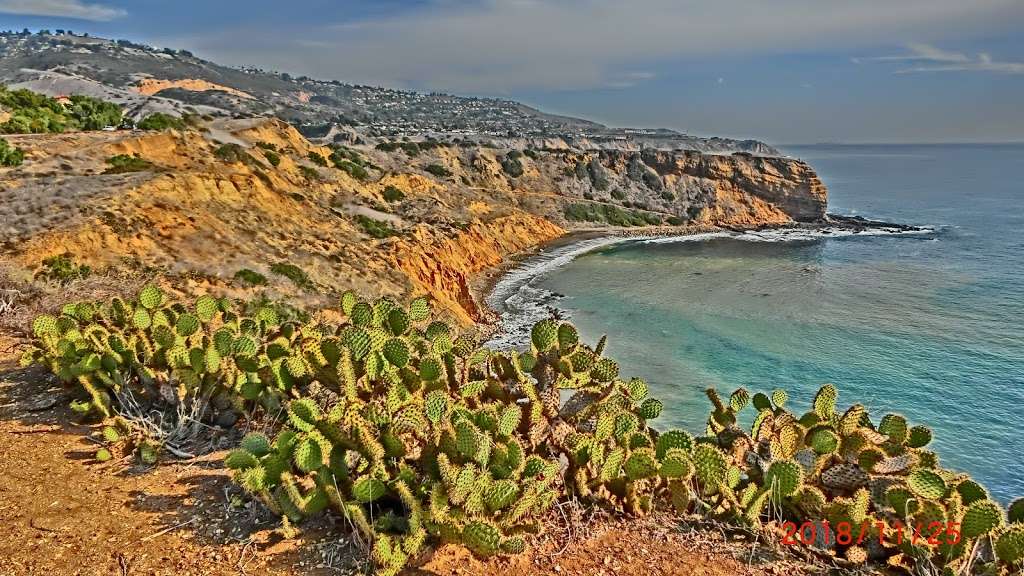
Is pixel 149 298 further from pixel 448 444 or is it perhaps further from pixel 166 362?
pixel 448 444

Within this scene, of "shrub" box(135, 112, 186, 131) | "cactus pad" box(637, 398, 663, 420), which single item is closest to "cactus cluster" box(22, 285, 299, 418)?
"cactus pad" box(637, 398, 663, 420)

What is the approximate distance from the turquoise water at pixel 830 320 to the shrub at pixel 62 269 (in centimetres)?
1757

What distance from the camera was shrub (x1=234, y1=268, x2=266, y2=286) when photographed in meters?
19.3

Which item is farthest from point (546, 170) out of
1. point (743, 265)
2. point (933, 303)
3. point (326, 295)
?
point (326, 295)

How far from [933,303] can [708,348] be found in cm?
1737

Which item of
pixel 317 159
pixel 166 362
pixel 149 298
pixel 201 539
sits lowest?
pixel 201 539

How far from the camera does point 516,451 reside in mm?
5191

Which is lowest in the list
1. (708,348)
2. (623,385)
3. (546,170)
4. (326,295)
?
(708,348)

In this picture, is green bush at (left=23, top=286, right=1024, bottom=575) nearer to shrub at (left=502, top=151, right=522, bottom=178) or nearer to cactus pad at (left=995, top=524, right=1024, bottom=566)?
cactus pad at (left=995, top=524, right=1024, bottom=566)

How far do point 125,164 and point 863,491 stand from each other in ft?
90.2

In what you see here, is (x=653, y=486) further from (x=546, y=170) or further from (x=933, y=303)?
(x=546, y=170)

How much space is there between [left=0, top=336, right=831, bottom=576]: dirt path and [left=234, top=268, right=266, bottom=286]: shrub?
13.5m

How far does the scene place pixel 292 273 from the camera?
21.2 meters

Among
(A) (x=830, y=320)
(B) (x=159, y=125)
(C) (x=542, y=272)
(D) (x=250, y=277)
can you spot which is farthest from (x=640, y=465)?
(C) (x=542, y=272)
